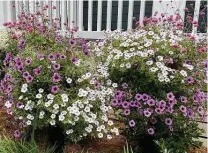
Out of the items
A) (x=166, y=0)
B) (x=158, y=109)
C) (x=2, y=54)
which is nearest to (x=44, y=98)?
(x=158, y=109)

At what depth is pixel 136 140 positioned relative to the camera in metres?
2.59

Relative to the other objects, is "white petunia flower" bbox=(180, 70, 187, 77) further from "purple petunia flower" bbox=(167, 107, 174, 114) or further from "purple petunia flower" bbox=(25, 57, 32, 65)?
"purple petunia flower" bbox=(25, 57, 32, 65)

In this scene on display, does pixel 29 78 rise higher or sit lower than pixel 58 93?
higher

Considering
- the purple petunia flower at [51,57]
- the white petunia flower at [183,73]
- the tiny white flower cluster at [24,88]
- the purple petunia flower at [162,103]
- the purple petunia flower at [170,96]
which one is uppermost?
the purple petunia flower at [51,57]

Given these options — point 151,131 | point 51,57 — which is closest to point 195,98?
point 151,131

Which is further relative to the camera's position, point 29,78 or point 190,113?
point 190,113

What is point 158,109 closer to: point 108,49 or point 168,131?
point 168,131

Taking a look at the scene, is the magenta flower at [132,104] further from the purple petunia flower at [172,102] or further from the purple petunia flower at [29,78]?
the purple petunia flower at [29,78]

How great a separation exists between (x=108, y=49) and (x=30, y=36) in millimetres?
1447

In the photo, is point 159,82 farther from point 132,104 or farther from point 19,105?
point 19,105

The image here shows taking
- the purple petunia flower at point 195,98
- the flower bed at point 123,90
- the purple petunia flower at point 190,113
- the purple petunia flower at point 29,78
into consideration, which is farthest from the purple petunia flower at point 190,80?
the purple petunia flower at point 29,78

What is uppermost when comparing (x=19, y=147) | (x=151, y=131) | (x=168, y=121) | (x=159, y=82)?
(x=159, y=82)

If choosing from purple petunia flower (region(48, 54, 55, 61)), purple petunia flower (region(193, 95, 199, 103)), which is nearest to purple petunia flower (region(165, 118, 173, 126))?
purple petunia flower (region(193, 95, 199, 103))

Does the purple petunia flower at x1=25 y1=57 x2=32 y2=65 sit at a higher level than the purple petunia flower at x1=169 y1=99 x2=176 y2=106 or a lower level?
higher
